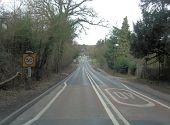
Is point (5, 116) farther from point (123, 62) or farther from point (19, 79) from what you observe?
point (123, 62)

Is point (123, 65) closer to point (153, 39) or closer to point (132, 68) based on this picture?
point (132, 68)

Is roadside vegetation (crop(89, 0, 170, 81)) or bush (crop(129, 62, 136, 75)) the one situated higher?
roadside vegetation (crop(89, 0, 170, 81))

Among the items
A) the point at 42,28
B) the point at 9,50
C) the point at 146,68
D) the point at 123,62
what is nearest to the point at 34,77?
the point at 42,28

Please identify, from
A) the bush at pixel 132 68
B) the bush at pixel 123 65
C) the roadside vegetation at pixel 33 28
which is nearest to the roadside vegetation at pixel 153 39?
the roadside vegetation at pixel 33 28

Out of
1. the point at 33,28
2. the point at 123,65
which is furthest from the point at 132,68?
the point at 33,28

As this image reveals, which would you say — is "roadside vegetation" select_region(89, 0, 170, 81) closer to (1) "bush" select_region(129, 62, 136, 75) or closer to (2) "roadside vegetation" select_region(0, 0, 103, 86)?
(2) "roadside vegetation" select_region(0, 0, 103, 86)

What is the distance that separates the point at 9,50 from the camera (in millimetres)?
31500

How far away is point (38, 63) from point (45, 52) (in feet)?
4.67

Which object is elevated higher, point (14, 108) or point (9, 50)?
point (9, 50)

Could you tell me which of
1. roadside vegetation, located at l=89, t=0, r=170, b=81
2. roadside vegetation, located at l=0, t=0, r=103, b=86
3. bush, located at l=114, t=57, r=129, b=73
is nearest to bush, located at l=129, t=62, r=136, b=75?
bush, located at l=114, t=57, r=129, b=73

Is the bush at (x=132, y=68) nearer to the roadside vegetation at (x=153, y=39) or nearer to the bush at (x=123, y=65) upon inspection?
the bush at (x=123, y=65)

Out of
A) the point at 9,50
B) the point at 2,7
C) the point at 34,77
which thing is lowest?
the point at 34,77

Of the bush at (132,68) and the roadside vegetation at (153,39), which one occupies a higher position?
the roadside vegetation at (153,39)

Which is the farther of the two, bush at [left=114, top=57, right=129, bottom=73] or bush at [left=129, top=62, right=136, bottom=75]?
bush at [left=114, top=57, right=129, bottom=73]
